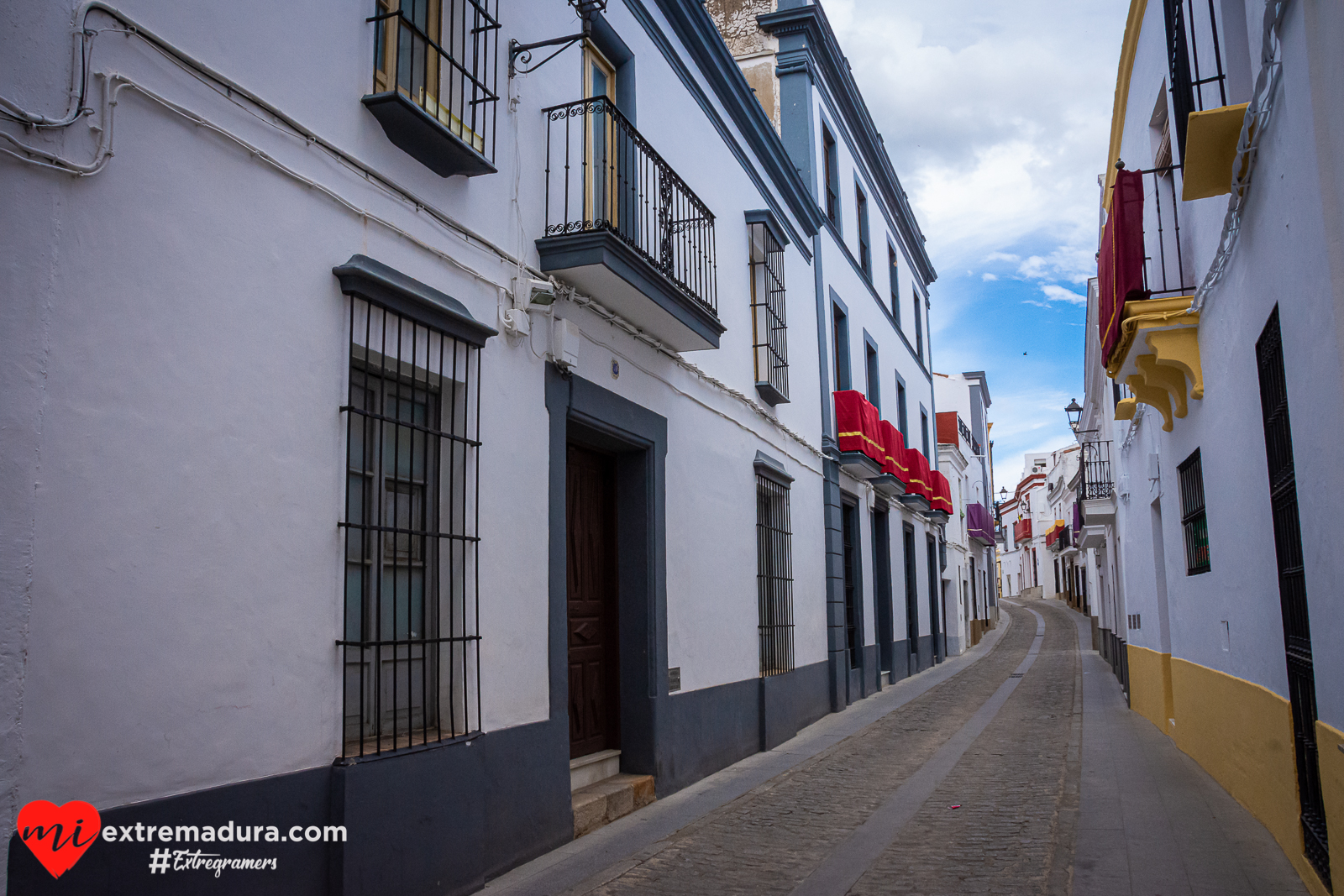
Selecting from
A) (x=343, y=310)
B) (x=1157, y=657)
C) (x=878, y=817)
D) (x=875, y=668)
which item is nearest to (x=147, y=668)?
(x=343, y=310)

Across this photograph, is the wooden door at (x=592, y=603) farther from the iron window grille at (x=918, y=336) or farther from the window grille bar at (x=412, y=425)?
the iron window grille at (x=918, y=336)

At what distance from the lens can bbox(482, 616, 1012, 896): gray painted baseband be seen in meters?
4.93

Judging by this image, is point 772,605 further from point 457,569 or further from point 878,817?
point 457,569

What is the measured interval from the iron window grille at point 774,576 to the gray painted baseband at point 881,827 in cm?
180

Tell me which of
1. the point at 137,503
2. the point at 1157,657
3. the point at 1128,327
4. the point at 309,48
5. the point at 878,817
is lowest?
the point at 878,817

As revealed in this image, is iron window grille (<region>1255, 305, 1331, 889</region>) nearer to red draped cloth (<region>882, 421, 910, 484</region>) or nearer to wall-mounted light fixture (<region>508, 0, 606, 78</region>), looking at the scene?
wall-mounted light fixture (<region>508, 0, 606, 78</region>)

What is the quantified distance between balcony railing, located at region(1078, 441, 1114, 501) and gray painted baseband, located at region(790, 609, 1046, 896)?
24.1 feet

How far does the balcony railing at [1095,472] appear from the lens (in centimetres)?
1653

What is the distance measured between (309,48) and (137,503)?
6.73 ft

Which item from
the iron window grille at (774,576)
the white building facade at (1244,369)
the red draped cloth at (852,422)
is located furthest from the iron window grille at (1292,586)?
the red draped cloth at (852,422)

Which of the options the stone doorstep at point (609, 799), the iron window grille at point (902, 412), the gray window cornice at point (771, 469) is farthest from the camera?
the iron window grille at point (902, 412)

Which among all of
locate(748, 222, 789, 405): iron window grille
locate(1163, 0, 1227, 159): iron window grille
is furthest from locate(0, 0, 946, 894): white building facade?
locate(1163, 0, 1227, 159): iron window grille

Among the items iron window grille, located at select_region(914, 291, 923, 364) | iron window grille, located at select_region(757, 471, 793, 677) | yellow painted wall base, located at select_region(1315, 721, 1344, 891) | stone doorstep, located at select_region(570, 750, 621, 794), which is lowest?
stone doorstep, located at select_region(570, 750, 621, 794)

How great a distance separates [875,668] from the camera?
14320 mm
